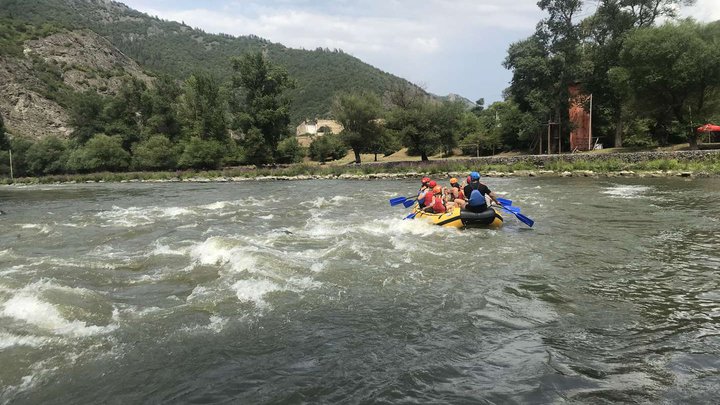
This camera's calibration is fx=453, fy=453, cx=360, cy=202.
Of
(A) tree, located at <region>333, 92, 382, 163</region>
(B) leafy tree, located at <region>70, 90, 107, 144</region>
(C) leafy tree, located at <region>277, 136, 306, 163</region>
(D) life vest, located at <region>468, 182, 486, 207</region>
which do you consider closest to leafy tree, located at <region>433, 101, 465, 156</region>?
(A) tree, located at <region>333, 92, 382, 163</region>

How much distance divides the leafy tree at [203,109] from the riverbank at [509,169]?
11779 mm

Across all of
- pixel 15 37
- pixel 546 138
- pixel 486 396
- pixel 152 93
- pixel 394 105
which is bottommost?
pixel 486 396

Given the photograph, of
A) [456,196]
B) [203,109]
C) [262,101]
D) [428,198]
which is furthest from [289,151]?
[456,196]

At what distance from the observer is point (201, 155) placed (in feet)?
170

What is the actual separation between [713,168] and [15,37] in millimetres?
138267

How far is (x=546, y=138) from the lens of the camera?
4394cm

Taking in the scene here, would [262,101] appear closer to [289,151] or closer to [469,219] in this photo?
[289,151]

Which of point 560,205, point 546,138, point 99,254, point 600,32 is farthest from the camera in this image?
point 546,138

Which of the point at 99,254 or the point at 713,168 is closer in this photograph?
the point at 99,254

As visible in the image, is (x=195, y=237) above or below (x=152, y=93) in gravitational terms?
below

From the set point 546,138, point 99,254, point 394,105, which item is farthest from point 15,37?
point 99,254

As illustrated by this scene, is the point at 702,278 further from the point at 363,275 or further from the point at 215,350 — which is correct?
the point at 215,350

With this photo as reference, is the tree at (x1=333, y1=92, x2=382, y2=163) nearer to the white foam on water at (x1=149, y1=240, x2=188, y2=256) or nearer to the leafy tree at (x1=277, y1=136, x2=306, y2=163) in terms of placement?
the leafy tree at (x1=277, y1=136, x2=306, y2=163)

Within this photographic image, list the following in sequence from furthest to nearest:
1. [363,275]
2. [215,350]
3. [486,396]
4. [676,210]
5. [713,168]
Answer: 1. [713,168]
2. [676,210]
3. [363,275]
4. [215,350]
5. [486,396]
